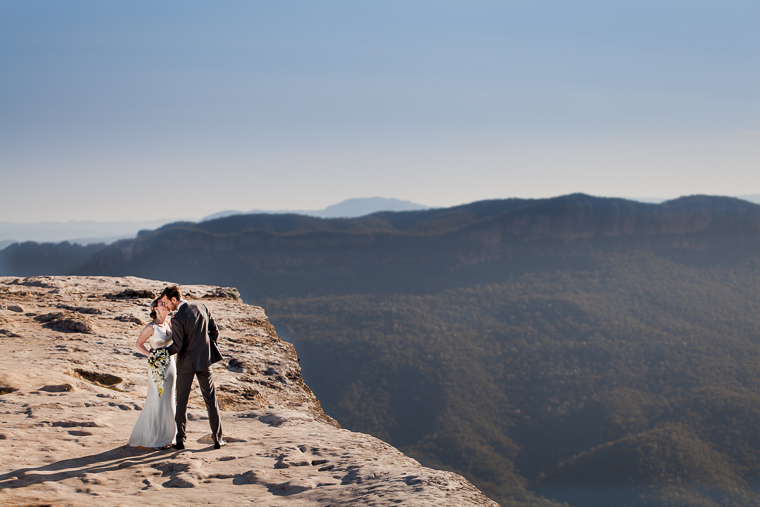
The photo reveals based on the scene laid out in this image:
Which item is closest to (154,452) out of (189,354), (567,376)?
(189,354)

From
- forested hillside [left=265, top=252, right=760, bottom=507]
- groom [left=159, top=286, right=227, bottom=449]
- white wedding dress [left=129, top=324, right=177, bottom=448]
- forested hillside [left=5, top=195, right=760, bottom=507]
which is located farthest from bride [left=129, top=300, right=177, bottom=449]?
forested hillside [left=5, top=195, right=760, bottom=507]

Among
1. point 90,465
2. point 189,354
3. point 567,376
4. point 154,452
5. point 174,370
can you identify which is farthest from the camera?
point 567,376

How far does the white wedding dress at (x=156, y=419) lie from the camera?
5.79 meters

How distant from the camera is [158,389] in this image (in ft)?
19.6

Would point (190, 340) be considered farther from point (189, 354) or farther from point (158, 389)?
point (158, 389)

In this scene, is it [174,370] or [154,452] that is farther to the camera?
[174,370]

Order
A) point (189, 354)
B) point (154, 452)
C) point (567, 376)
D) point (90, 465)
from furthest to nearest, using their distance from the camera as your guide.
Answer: point (567, 376) < point (189, 354) < point (154, 452) < point (90, 465)

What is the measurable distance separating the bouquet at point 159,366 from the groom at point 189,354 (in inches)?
7.0

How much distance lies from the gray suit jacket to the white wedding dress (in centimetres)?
30

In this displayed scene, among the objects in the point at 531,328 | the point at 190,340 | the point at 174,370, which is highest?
the point at 190,340

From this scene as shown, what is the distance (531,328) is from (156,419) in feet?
372

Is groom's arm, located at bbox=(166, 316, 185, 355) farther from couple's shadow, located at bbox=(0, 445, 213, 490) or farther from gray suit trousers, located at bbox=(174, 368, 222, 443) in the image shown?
couple's shadow, located at bbox=(0, 445, 213, 490)

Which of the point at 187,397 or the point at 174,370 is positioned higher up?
the point at 174,370

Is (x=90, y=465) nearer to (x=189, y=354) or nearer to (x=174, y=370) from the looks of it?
(x=174, y=370)
